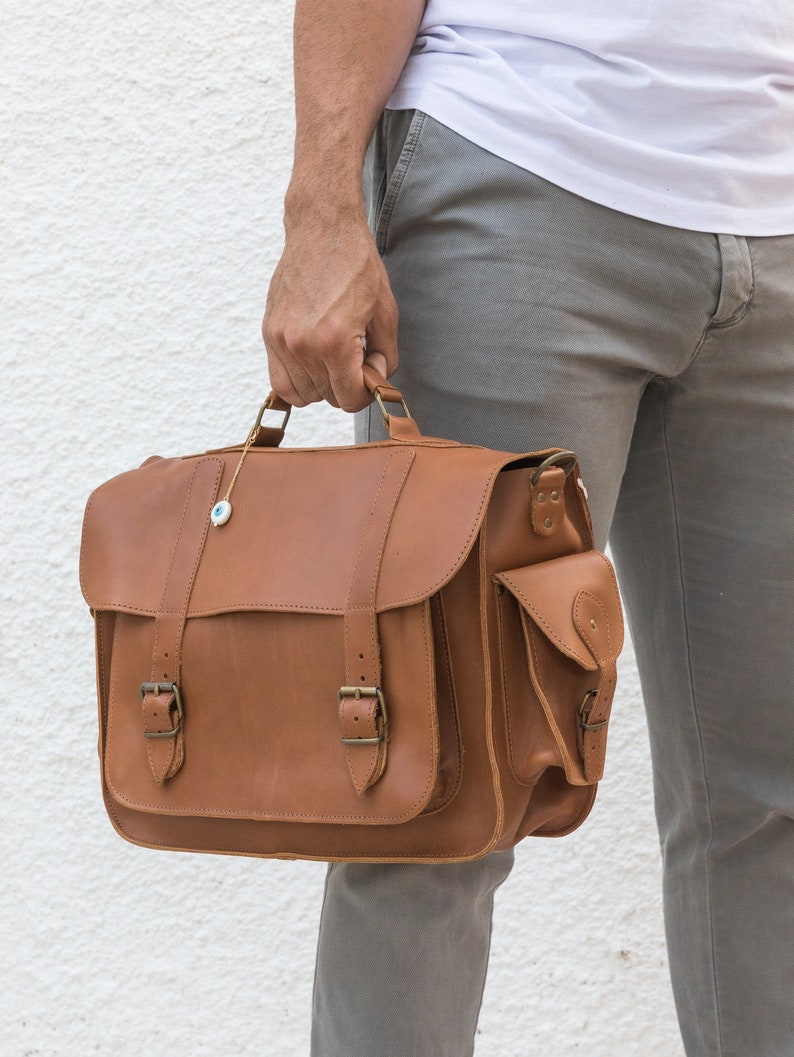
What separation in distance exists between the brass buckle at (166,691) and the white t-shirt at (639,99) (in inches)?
17.5

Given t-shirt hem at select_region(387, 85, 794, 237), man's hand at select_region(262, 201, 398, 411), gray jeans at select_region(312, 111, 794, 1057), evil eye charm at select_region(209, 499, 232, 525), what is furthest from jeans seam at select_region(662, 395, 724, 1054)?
evil eye charm at select_region(209, 499, 232, 525)

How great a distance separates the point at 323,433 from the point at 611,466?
2.04 feet

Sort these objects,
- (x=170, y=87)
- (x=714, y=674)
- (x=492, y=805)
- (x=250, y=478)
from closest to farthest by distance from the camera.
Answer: (x=492, y=805) < (x=250, y=478) < (x=714, y=674) < (x=170, y=87)

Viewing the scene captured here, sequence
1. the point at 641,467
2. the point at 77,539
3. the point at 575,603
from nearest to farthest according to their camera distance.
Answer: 1. the point at 575,603
2. the point at 641,467
3. the point at 77,539

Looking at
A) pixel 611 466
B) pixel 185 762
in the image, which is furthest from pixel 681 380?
pixel 185 762

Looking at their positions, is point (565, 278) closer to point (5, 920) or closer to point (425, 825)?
point (425, 825)

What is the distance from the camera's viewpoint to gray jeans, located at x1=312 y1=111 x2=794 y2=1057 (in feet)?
2.35

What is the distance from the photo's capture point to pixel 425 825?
0.68m

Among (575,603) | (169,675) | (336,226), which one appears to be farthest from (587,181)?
(169,675)

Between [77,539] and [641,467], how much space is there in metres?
0.78

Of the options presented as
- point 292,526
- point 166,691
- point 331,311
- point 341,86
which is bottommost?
point 166,691

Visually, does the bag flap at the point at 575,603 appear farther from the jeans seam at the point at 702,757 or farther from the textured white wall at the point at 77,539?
the textured white wall at the point at 77,539

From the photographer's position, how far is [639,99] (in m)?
0.71

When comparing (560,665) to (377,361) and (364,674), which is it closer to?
(364,674)
